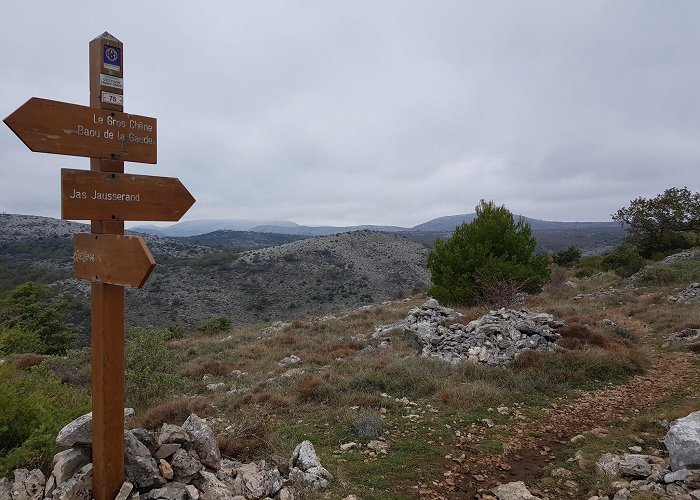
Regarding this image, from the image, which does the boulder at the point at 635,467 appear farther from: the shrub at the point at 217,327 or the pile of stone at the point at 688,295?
the shrub at the point at 217,327

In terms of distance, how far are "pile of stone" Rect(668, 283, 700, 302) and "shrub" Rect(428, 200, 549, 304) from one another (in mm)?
4570

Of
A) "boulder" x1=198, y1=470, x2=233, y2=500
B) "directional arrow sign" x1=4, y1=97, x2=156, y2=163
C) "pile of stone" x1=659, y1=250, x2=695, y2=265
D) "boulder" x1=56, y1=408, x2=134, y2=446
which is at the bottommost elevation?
"boulder" x1=198, y1=470, x2=233, y2=500

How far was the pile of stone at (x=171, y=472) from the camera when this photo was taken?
11.4 ft

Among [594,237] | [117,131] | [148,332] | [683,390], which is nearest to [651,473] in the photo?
[683,390]

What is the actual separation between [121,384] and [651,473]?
5302 millimetres

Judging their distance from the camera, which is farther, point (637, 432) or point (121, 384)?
point (637, 432)

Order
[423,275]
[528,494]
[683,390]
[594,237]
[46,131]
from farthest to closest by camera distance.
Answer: [594,237]
[423,275]
[683,390]
[528,494]
[46,131]

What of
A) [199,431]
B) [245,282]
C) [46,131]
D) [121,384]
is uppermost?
[46,131]

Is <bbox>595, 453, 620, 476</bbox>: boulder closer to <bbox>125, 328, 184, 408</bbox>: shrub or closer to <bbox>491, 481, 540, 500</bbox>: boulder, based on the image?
<bbox>491, 481, 540, 500</bbox>: boulder

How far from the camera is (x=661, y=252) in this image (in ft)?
95.1

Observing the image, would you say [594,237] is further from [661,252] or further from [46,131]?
[46,131]

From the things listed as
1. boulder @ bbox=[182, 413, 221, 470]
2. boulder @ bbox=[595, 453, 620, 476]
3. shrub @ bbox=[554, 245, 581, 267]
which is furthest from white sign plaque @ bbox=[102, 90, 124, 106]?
shrub @ bbox=[554, 245, 581, 267]

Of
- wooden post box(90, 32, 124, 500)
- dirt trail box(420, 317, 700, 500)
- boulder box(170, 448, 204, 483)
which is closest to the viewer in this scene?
wooden post box(90, 32, 124, 500)

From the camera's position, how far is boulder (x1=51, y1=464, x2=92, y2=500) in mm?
3266
